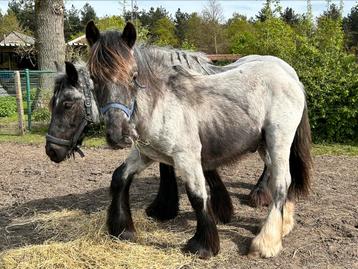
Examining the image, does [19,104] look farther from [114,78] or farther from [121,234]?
[114,78]

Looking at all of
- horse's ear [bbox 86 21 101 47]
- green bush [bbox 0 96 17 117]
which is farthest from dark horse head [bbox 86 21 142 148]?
green bush [bbox 0 96 17 117]

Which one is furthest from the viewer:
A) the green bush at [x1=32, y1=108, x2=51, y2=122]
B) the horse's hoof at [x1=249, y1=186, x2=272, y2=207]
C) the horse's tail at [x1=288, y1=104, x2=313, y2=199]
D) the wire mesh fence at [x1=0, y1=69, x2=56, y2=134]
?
the green bush at [x1=32, y1=108, x2=51, y2=122]

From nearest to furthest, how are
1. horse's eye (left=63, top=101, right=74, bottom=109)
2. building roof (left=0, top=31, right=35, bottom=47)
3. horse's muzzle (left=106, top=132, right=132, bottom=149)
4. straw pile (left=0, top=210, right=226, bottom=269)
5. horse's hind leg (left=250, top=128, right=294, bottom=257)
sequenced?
1. horse's muzzle (left=106, top=132, right=132, bottom=149)
2. straw pile (left=0, top=210, right=226, bottom=269)
3. horse's hind leg (left=250, top=128, right=294, bottom=257)
4. horse's eye (left=63, top=101, right=74, bottom=109)
5. building roof (left=0, top=31, right=35, bottom=47)

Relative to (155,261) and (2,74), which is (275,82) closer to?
(155,261)

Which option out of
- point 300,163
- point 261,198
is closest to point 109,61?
point 300,163

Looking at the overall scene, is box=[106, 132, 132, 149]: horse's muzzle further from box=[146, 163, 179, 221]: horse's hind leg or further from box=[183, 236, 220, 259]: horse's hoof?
box=[146, 163, 179, 221]: horse's hind leg

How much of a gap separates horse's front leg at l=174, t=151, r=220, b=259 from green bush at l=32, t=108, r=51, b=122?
916cm

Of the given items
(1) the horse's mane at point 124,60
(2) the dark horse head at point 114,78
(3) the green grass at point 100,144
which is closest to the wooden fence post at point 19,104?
(3) the green grass at point 100,144

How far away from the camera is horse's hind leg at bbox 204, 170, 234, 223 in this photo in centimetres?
448

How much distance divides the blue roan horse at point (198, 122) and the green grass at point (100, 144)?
448cm

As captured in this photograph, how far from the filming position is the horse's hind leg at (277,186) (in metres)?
3.76

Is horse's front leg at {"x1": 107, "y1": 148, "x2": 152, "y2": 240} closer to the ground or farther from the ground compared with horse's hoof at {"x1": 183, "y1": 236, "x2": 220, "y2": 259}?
farther from the ground

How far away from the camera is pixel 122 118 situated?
10.1 ft

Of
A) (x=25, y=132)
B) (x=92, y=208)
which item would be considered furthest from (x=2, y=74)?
(x=92, y=208)
